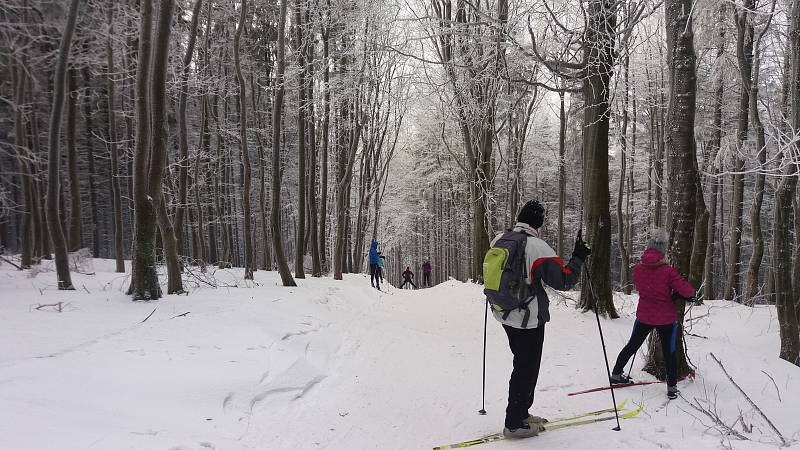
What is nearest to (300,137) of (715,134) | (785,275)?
(785,275)

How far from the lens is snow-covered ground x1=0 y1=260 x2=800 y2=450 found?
3.40m

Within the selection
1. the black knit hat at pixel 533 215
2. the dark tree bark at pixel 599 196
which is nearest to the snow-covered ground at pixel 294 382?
the dark tree bark at pixel 599 196

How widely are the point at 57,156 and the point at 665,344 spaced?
11.0 metres

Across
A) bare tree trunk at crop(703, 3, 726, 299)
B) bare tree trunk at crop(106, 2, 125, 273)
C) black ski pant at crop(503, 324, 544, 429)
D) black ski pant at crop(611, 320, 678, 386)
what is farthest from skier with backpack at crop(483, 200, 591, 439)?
bare tree trunk at crop(106, 2, 125, 273)

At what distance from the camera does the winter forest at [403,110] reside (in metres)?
6.93

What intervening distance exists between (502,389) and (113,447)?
3.97 meters

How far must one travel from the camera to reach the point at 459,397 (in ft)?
16.4

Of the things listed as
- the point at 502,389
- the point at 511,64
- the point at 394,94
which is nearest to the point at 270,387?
the point at 502,389

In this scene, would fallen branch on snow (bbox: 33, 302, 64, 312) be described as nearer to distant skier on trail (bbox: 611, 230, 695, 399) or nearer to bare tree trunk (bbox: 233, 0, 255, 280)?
bare tree trunk (bbox: 233, 0, 255, 280)

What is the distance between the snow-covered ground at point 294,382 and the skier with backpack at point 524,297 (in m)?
0.32

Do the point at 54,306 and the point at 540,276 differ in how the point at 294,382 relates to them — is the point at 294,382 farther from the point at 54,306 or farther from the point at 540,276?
the point at 54,306

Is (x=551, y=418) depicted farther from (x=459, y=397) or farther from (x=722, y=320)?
(x=722, y=320)

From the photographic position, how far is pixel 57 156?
867 centimetres

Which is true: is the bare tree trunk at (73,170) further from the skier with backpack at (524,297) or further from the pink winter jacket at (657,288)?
the pink winter jacket at (657,288)
